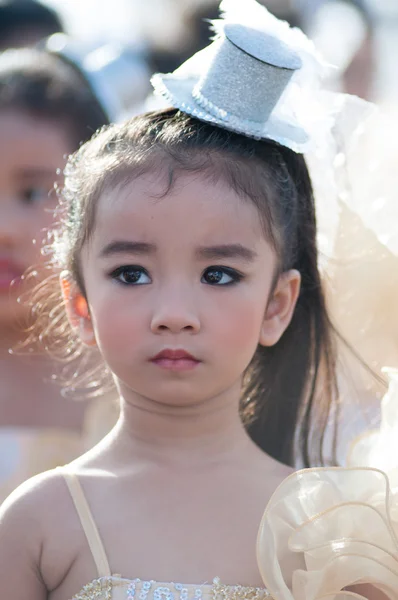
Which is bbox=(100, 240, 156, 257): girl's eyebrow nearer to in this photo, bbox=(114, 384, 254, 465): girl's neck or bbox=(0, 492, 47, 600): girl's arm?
bbox=(114, 384, 254, 465): girl's neck

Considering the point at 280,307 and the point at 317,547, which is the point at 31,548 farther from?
the point at 280,307

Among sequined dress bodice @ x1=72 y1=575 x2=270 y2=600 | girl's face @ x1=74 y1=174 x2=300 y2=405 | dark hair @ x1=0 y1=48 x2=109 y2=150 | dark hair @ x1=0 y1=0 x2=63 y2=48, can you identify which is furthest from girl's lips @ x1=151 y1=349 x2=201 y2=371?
Result: dark hair @ x1=0 y1=0 x2=63 y2=48

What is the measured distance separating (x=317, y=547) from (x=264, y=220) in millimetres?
649

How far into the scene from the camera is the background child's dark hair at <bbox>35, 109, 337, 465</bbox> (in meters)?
2.12

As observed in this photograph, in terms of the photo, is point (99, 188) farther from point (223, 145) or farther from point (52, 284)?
point (52, 284)

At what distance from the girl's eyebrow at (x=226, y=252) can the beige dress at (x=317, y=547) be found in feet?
1.39

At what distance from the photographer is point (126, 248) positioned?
2.03 metres

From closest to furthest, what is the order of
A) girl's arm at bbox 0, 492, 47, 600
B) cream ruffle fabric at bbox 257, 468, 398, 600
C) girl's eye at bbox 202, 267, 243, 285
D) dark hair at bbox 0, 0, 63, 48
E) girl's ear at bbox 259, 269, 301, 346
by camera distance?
cream ruffle fabric at bbox 257, 468, 398, 600, girl's arm at bbox 0, 492, 47, 600, girl's eye at bbox 202, 267, 243, 285, girl's ear at bbox 259, 269, 301, 346, dark hair at bbox 0, 0, 63, 48

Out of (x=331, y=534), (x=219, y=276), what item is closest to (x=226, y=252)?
(x=219, y=276)

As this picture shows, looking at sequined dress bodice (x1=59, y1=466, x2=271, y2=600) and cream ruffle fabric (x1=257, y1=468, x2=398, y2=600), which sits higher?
cream ruffle fabric (x1=257, y1=468, x2=398, y2=600)

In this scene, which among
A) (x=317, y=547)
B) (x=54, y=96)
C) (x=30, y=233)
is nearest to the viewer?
(x=317, y=547)

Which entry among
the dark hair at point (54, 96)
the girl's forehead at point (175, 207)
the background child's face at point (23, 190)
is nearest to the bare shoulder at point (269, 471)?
the girl's forehead at point (175, 207)

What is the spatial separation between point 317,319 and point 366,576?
798mm

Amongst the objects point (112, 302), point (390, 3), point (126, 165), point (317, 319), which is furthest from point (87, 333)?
point (390, 3)
